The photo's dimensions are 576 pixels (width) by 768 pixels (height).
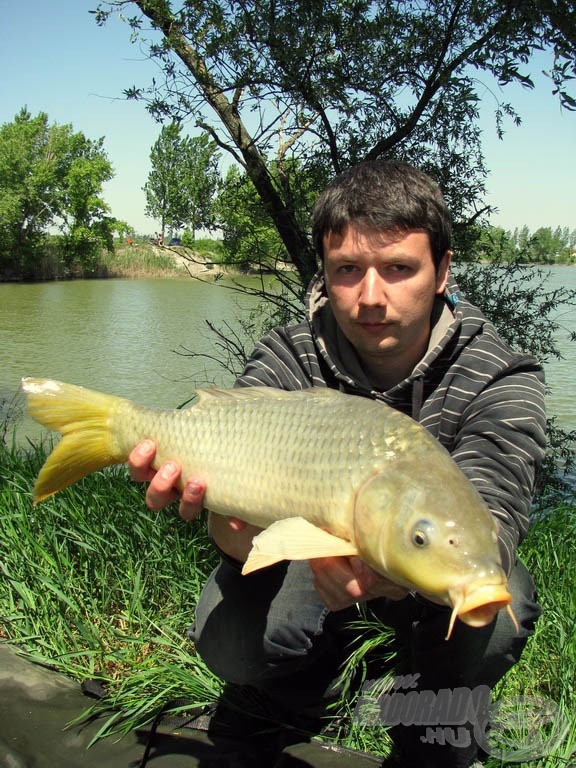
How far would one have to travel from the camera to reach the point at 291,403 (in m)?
1.35

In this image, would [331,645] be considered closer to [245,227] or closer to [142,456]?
[142,456]

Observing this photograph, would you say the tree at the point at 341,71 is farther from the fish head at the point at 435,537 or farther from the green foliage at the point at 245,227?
the fish head at the point at 435,537

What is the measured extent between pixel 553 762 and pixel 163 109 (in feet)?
9.51

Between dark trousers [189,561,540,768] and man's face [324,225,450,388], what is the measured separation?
56cm

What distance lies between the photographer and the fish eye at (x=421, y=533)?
1.02 metres

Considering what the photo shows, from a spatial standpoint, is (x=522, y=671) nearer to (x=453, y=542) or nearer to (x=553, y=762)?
(x=553, y=762)

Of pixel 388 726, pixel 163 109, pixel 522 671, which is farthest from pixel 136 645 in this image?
pixel 163 109

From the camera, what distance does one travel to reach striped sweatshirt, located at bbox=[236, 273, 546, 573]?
1371mm

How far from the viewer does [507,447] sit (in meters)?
1.43

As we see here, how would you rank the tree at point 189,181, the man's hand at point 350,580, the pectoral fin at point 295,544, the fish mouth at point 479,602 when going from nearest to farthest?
the fish mouth at point 479,602 → the pectoral fin at point 295,544 → the man's hand at point 350,580 → the tree at point 189,181

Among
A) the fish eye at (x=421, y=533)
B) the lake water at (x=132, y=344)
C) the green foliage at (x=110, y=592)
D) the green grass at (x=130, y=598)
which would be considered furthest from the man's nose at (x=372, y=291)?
the lake water at (x=132, y=344)

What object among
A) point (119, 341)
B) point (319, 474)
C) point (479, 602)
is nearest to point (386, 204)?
point (319, 474)

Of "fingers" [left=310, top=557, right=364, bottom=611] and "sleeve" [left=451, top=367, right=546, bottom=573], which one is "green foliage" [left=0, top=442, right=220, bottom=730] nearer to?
"fingers" [left=310, top=557, right=364, bottom=611]

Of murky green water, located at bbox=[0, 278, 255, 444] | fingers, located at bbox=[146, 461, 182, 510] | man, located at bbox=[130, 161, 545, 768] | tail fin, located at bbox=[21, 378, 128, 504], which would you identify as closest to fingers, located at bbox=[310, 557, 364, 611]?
man, located at bbox=[130, 161, 545, 768]
